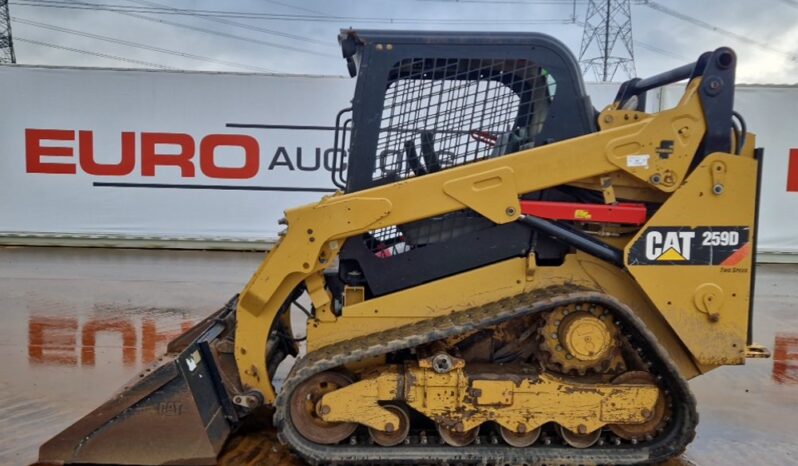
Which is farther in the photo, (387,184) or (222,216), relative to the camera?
(222,216)

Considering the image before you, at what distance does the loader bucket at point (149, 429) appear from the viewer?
10.6 ft

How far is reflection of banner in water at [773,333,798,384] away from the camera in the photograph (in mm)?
5305

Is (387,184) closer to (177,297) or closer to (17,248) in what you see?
(177,297)

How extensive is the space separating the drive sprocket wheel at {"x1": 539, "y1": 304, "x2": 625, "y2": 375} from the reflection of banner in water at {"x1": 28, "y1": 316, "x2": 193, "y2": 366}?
11.9 ft

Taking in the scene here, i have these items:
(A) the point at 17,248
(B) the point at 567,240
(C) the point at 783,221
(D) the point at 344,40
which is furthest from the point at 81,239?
(C) the point at 783,221

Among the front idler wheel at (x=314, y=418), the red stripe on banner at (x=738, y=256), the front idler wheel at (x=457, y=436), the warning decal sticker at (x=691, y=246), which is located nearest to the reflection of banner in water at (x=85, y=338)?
the front idler wheel at (x=314, y=418)

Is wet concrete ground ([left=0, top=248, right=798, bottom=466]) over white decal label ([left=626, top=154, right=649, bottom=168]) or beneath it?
beneath

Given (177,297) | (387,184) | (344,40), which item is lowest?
(177,297)

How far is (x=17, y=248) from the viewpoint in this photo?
36.7ft

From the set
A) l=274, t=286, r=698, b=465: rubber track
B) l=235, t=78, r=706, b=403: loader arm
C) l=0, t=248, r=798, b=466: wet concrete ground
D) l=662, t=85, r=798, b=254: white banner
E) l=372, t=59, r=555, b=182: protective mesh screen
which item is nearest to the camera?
l=274, t=286, r=698, b=465: rubber track

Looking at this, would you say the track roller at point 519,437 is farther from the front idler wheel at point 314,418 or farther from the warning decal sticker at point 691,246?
the warning decal sticker at point 691,246

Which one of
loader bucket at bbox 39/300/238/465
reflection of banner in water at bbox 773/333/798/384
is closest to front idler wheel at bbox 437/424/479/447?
loader bucket at bbox 39/300/238/465

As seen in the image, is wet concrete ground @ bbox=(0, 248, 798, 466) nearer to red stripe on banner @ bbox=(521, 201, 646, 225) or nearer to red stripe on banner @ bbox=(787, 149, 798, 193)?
red stripe on banner @ bbox=(521, 201, 646, 225)

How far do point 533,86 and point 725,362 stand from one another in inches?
71.5
